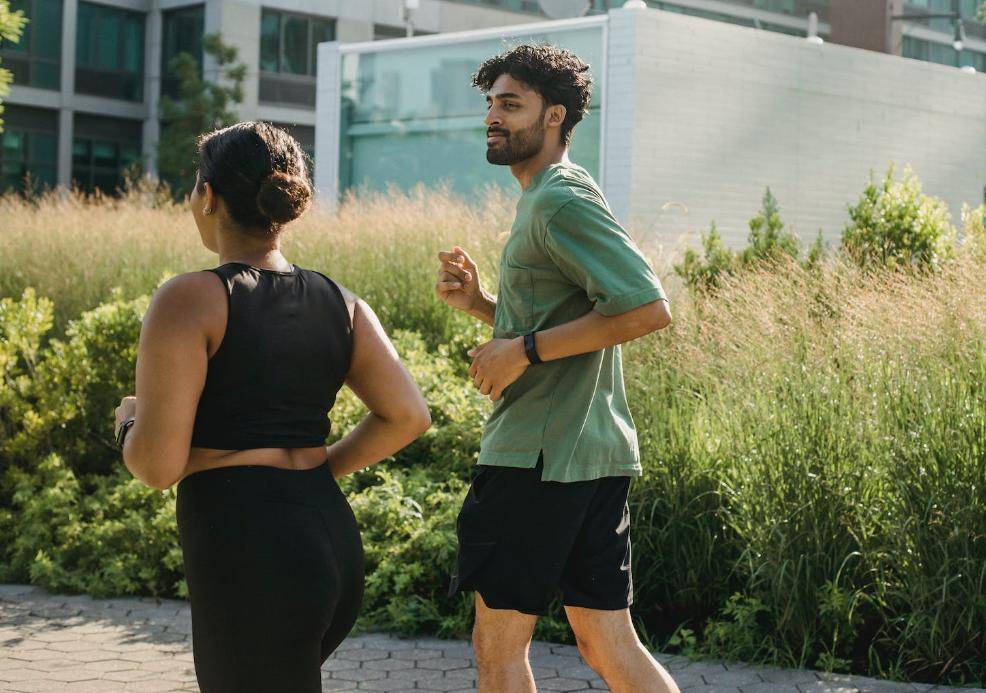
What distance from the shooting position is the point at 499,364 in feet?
10.2

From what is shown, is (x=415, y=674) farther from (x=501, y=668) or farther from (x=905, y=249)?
(x=905, y=249)

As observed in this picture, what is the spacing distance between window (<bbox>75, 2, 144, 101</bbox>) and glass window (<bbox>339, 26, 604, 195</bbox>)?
2444 centimetres

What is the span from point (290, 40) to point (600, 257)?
38900 mm

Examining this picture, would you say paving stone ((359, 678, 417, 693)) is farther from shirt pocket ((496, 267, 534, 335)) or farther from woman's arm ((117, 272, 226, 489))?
woman's arm ((117, 272, 226, 489))

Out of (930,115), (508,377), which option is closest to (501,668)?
(508,377)

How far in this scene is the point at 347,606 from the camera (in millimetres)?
2512

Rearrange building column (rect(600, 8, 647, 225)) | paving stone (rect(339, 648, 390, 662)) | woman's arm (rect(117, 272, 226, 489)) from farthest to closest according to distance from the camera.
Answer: building column (rect(600, 8, 647, 225)) → paving stone (rect(339, 648, 390, 662)) → woman's arm (rect(117, 272, 226, 489))

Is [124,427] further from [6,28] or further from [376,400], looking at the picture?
[6,28]

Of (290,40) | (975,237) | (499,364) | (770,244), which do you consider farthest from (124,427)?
(290,40)

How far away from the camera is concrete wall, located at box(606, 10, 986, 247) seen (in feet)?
53.3

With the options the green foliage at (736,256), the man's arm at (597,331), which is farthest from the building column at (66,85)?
the man's arm at (597,331)

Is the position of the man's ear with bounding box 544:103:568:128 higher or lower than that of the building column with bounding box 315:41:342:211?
lower

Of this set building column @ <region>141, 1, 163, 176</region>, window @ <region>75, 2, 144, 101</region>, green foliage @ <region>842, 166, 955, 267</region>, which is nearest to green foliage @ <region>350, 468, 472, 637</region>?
green foliage @ <region>842, 166, 955, 267</region>

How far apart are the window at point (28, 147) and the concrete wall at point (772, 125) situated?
2652cm
